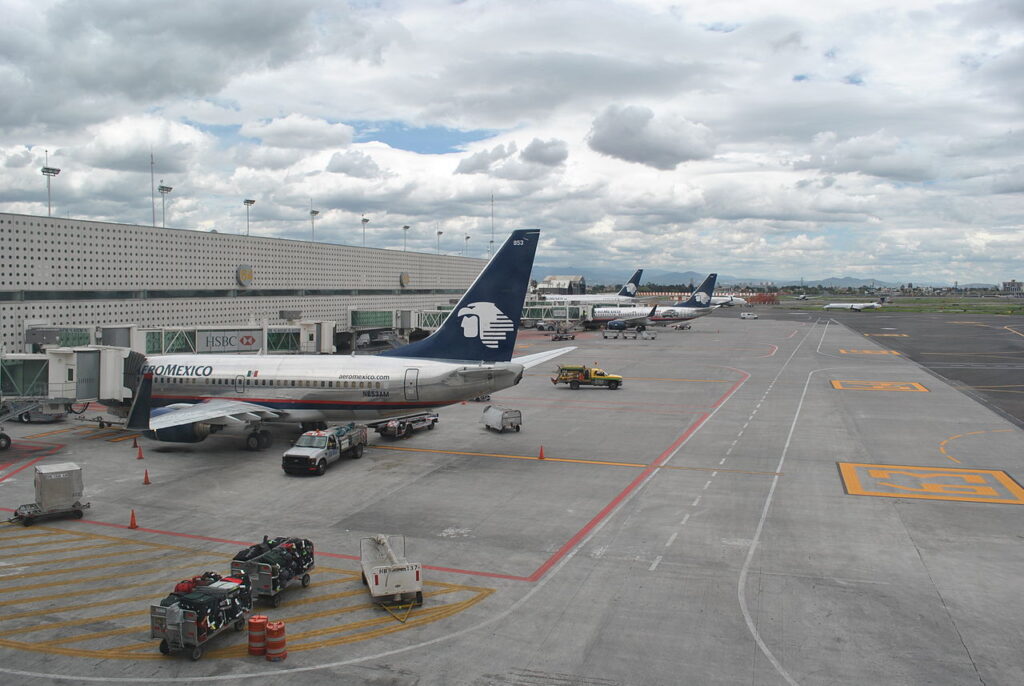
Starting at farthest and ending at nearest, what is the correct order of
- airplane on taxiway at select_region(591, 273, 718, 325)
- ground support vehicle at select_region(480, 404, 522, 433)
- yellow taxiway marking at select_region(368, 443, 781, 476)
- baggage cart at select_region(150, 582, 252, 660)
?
1. airplane on taxiway at select_region(591, 273, 718, 325)
2. ground support vehicle at select_region(480, 404, 522, 433)
3. yellow taxiway marking at select_region(368, 443, 781, 476)
4. baggage cart at select_region(150, 582, 252, 660)

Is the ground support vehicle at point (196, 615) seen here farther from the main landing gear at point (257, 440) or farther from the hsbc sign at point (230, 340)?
the hsbc sign at point (230, 340)

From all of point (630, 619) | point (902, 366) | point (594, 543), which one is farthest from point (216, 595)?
point (902, 366)

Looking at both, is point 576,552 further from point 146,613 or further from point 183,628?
point 146,613

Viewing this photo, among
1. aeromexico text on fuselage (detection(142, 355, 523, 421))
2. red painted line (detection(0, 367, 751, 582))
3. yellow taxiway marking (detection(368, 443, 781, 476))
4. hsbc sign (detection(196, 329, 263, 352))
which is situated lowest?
red painted line (detection(0, 367, 751, 582))

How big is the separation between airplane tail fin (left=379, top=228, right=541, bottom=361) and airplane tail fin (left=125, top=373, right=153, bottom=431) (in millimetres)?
13285

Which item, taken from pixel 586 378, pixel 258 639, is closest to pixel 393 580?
pixel 258 639

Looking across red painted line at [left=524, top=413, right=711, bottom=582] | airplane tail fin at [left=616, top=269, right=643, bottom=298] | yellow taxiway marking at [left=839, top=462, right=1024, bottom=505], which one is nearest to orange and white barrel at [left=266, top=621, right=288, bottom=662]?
red painted line at [left=524, top=413, right=711, bottom=582]

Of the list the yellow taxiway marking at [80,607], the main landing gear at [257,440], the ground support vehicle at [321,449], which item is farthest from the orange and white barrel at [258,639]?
the main landing gear at [257,440]

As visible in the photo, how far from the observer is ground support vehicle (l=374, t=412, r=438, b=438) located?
39.1 metres

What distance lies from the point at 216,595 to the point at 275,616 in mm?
2034

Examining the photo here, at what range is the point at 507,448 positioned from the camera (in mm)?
37438

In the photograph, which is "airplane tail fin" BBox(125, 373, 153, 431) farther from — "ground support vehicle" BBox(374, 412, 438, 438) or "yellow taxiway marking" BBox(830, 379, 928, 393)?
"yellow taxiway marking" BBox(830, 379, 928, 393)

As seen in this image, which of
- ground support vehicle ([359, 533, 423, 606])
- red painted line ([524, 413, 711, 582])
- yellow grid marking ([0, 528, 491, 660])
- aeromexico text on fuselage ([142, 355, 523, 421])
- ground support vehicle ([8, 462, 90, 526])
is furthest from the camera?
aeromexico text on fuselage ([142, 355, 523, 421])

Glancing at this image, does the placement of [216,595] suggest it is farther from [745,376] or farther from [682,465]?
[745,376]
